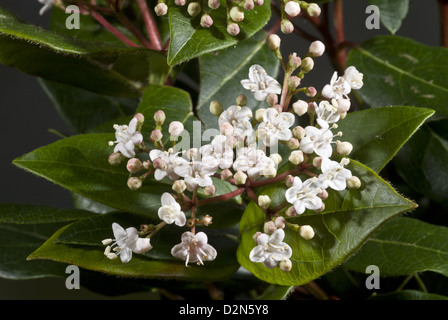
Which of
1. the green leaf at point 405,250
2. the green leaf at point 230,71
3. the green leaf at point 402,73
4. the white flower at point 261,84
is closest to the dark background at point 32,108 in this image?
the green leaf at point 402,73

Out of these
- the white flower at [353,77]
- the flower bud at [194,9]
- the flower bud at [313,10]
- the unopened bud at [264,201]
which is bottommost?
the unopened bud at [264,201]

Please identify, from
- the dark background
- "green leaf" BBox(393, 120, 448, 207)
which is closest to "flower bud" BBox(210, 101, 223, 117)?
"green leaf" BBox(393, 120, 448, 207)

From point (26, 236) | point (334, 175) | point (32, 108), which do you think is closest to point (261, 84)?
point (334, 175)

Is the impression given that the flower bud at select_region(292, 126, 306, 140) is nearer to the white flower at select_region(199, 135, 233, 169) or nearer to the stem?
the white flower at select_region(199, 135, 233, 169)

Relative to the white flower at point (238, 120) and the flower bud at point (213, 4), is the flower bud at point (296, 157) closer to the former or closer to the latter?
the white flower at point (238, 120)

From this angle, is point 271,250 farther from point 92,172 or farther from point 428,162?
point 428,162

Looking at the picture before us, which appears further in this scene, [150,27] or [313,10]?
[150,27]
